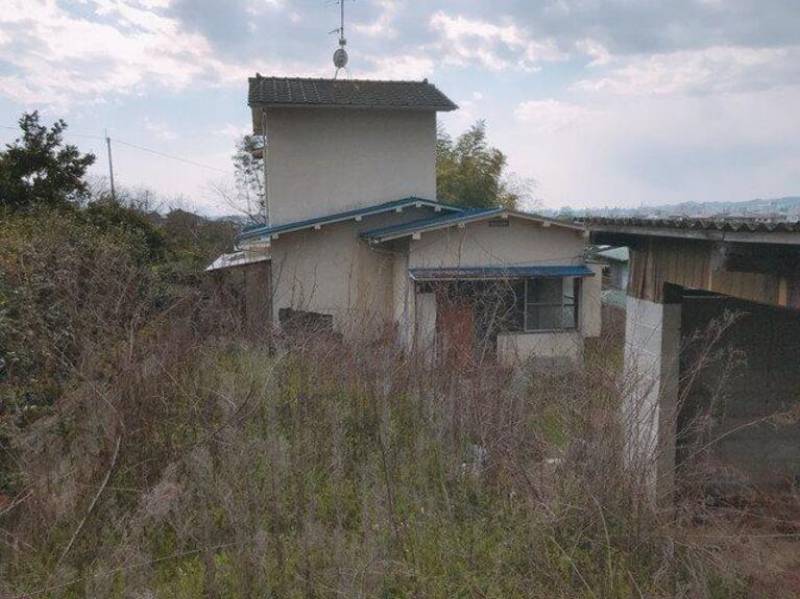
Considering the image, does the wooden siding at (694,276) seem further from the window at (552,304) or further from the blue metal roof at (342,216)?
the blue metal roof at (342,216)

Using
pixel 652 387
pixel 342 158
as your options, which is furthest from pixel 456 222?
pixel 652 387

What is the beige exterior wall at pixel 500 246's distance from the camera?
1216 cm

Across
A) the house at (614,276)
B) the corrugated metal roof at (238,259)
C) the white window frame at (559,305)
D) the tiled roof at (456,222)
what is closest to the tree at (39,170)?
the corrugated metal roof at (238,259)

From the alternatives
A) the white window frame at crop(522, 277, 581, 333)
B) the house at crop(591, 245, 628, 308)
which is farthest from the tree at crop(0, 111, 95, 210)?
the house at crop(591, 245, 628, 308)

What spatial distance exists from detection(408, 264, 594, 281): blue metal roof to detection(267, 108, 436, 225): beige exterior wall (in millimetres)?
3155

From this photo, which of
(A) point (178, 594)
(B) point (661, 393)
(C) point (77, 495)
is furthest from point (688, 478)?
(C) point (77, 495)

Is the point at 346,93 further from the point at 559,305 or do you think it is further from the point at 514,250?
the point at 559,305

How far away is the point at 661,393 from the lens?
5.46m

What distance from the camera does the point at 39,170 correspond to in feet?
37.3

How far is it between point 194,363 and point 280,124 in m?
8.49

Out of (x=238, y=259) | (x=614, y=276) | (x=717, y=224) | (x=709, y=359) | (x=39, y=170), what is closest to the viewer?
(x=717, y=224)

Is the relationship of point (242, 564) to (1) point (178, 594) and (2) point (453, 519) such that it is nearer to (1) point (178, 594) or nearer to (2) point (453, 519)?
(1) point (178, 594)

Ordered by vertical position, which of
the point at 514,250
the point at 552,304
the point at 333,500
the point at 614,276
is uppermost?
the point at 514,250

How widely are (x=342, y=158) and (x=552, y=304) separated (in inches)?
224
